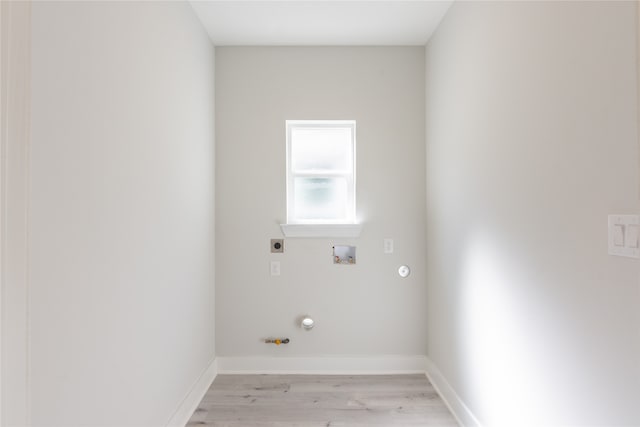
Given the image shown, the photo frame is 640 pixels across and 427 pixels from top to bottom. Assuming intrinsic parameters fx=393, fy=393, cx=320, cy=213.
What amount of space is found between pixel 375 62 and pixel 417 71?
36 cm

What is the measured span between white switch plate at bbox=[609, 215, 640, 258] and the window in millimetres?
2205

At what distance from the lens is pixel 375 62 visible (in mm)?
3238

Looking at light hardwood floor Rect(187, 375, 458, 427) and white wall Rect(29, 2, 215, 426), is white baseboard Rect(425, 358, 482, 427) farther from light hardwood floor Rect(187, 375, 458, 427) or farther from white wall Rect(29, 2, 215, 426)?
white wall Rect(29, 2, 215, 426)

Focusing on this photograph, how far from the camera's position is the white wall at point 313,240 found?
3.22 metres

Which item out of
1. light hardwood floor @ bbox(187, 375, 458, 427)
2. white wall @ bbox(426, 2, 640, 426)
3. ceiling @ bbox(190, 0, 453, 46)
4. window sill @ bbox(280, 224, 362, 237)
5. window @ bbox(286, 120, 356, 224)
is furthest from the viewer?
window @ bbox(286, 120, 356, 224)

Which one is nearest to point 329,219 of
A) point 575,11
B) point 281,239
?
point 281,239

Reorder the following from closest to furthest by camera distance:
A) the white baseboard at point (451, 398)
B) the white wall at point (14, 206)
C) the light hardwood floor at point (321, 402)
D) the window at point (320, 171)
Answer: the white wall at point (14, 206)
the white baseboard at point (451, 398)
the light hardwood floor at point (321, 402)
the window at point (320, 171)

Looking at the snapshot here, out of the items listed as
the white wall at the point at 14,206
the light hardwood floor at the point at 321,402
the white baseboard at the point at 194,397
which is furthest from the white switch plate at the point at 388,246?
the white wall at the point at 14,206

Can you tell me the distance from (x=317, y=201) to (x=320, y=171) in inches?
10.0

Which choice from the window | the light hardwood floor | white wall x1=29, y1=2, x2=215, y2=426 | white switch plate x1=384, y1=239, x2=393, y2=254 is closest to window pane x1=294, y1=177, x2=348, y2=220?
the window

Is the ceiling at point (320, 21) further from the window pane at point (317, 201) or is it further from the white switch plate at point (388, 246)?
the white switch plate at point (388, 246)

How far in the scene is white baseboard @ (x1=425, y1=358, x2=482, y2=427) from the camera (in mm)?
2281

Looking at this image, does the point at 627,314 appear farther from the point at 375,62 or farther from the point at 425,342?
the point at 375,62

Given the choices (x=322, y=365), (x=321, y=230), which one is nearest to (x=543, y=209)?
(x=321, y=230)
